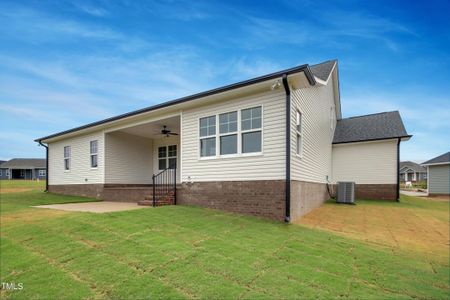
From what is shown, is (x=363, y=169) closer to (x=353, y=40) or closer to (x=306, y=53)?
(x=353, y=40)

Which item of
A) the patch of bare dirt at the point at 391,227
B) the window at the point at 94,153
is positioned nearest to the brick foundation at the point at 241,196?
the patch of bare dirt at the point at 391,227

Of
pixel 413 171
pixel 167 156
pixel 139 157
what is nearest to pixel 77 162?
pixel 139 157

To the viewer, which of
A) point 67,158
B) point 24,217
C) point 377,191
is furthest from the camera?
point 67,158

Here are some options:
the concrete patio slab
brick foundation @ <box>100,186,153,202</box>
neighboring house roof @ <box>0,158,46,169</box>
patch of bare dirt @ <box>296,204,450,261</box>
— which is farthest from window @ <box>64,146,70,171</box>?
neighboring house roof @ <box>0,158,46,169</box>

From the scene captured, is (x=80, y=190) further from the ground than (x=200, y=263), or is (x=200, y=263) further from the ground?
(x=200, y=263)

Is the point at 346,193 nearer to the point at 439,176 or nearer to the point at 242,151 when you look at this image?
the point at 242,151

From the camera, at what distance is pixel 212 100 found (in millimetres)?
8852

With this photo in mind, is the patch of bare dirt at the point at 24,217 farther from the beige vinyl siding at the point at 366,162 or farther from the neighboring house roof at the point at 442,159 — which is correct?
the neighboring house roof at the point at 442,159

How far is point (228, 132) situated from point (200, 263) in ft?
16.6

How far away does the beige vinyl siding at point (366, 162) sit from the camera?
14516 mm

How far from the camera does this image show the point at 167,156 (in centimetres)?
1508

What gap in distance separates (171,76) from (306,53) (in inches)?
430

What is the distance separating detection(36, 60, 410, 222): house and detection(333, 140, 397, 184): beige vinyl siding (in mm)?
51

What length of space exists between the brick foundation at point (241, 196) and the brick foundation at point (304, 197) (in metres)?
0.47
